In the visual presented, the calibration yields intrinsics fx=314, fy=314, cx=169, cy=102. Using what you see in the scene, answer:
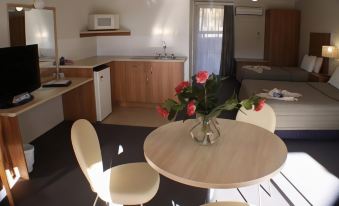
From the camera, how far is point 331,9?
19.3ft

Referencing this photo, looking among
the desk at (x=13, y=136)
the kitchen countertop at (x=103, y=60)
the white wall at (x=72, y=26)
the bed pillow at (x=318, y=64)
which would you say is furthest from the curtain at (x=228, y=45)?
the desk at (x=13, y=136)

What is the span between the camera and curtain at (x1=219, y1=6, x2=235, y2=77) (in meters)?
8.03

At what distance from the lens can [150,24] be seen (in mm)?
5602

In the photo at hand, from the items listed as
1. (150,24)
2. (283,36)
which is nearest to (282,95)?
(150,24)

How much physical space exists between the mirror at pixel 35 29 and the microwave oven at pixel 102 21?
3.90 ft

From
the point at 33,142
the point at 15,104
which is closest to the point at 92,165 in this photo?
the point at 15,104

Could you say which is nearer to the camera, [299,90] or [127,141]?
[127,141]

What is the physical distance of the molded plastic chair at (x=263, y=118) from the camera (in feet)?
8.19

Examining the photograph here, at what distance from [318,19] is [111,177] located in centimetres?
600

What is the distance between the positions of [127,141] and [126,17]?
8.76 feet

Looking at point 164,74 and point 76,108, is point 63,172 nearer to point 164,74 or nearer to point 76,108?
point 76,108

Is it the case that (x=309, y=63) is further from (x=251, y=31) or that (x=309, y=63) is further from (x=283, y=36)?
(x=251, y=31)

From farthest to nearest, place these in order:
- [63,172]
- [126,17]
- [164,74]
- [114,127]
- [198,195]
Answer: [126,17] < [164,74] < [114,127] < [63,172] < [198,195]

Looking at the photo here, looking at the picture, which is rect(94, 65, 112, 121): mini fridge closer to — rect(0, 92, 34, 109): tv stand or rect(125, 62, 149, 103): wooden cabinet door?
rect(125, 62, 149, 103): wooden cabinet door
